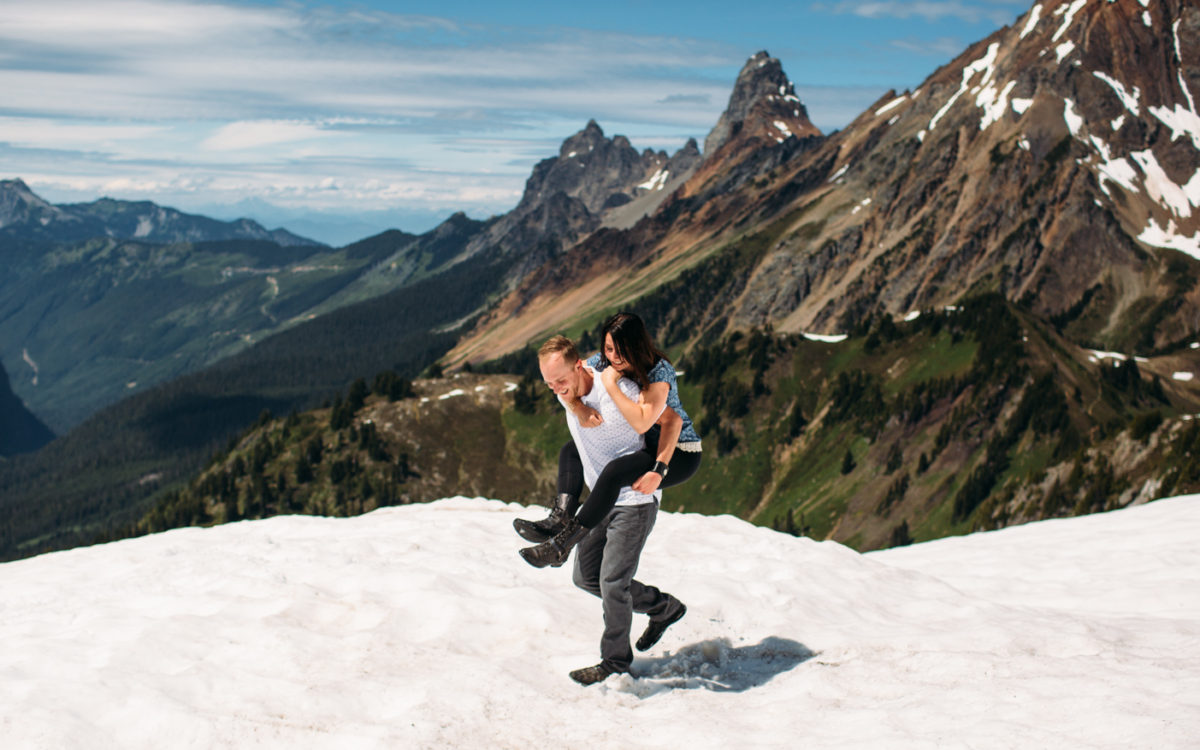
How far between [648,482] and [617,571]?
153 centimetres

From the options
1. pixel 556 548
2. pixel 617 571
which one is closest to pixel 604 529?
pixel 617 571

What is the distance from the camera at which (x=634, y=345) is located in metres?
11.2

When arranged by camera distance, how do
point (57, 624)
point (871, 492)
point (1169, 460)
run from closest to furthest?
point (57, 624) < point (1169, 460) < point (871, 492)

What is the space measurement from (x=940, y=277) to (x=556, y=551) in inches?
7906

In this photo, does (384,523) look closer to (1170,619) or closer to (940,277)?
(1170,619)

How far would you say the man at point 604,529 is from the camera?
11688 millimetres

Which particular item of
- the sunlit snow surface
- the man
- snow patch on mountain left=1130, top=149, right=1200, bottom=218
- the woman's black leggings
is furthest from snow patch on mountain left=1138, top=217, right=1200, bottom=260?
the man

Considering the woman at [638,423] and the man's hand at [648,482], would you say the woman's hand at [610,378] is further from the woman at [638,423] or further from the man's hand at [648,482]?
the man's hand at [648,482]

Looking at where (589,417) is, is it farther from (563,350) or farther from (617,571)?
(617,571)

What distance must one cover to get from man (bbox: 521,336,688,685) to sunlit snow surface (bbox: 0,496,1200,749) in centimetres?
71

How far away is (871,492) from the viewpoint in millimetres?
104125

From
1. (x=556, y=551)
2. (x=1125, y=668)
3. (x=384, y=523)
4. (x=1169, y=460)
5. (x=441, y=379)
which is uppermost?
(x=556, y=551)

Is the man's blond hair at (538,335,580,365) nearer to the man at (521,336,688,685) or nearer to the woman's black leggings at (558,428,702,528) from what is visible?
the man at (521,336,688,685)

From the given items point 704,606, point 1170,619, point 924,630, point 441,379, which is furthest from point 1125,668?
point 441,379
